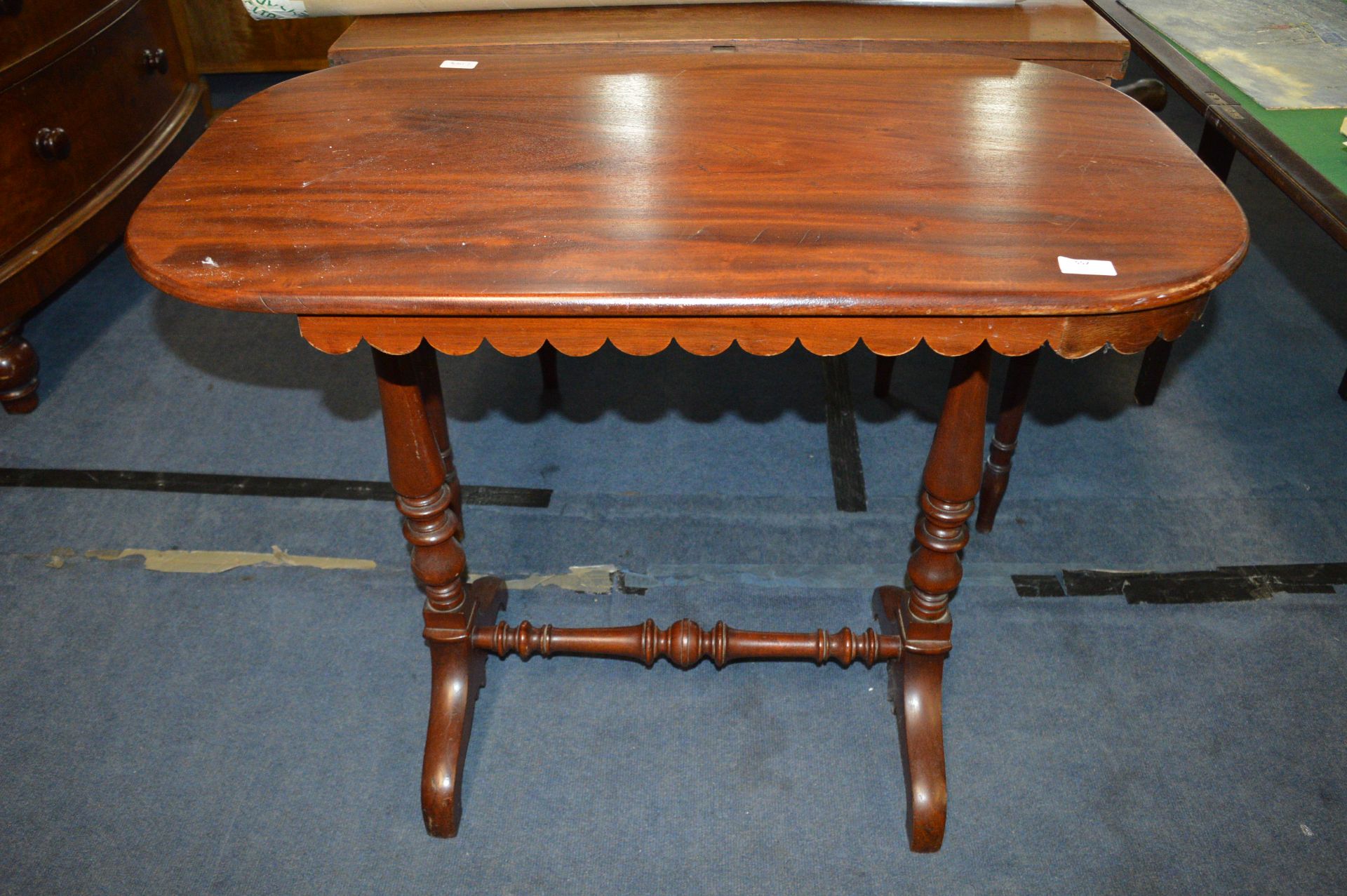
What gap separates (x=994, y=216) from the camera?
1.23m

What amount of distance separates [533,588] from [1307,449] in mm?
1793

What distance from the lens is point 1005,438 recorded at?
1.90 meters

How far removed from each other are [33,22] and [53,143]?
26 centimetres

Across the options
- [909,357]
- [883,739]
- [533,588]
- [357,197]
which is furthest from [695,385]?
[357,197]

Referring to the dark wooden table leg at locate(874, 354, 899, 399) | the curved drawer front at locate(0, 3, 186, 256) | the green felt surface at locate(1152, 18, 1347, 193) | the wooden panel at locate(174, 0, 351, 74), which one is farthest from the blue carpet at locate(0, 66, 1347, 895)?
the wooden panel at locate(174, 0, 351, 74)

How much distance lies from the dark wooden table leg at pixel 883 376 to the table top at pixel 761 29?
0.73 metres

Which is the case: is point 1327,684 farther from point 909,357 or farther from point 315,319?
point 315,319

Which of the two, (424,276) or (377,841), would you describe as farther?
(377,841)

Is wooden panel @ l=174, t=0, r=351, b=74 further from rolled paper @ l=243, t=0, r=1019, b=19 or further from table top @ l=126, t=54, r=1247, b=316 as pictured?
table top @ l=126, t=54, r=1247, b=316

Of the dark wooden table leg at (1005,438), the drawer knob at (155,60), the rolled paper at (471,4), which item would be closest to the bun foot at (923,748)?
the dark wooden table leg at (1005,438)

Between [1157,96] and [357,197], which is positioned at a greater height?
[357,197]

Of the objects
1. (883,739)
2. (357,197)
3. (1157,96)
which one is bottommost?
(883,739)

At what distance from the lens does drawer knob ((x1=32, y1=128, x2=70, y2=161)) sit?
230 cm

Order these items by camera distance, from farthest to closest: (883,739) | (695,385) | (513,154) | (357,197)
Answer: (695,385), (883,739), (513,154), (357,197)
